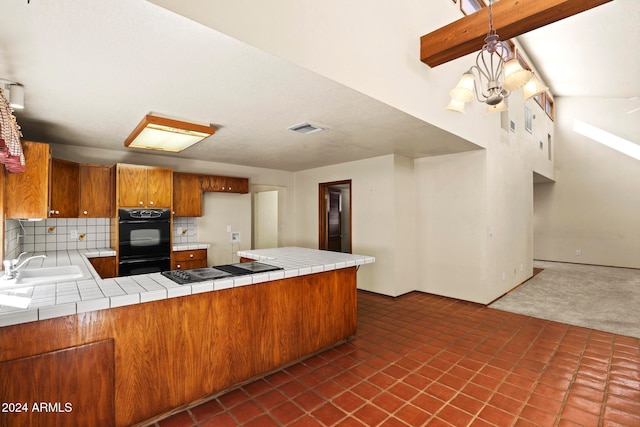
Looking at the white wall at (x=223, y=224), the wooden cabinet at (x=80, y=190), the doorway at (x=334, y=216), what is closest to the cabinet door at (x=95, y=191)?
the wooden cabinet at (x=80, y=190)

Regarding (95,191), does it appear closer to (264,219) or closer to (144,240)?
(144,240)

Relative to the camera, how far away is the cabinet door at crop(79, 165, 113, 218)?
13.1 feet

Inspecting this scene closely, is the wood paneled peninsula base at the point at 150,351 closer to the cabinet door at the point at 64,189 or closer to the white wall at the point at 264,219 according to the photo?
the cabinet door at the point at 64,189

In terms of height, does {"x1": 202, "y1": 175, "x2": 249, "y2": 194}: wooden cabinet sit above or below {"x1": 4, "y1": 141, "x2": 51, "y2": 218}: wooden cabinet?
above

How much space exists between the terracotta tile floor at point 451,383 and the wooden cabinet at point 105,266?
107 inches

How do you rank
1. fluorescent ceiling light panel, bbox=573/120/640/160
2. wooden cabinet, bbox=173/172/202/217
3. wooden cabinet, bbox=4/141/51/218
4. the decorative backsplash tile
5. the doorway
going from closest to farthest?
wooden cabinet, bbox=4/141/51/218 → wooden cabinet, bbox=173/172/202/217 → the decorative backsplash tile → the doorway → fluorescent ceiling light panel, bbox=573/120/640/160

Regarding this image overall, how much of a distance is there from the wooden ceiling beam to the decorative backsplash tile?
14.1ft

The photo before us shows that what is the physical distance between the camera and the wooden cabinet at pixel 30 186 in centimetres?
262

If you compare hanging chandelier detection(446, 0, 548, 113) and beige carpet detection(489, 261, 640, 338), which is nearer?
hanging chandelier detection(446, 0, 548, 113)

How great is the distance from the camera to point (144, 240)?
13.7 ft

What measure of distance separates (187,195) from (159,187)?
0.55 m

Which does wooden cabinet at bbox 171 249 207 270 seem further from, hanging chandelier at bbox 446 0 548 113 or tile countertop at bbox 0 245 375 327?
hanging chandelier at bbox 446 0 548 113

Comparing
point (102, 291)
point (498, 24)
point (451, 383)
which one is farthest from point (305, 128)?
point (451, 383)

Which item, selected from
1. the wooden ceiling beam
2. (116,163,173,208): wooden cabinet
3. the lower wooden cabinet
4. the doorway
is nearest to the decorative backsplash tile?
(116,163,173,208): wooden cabinet
